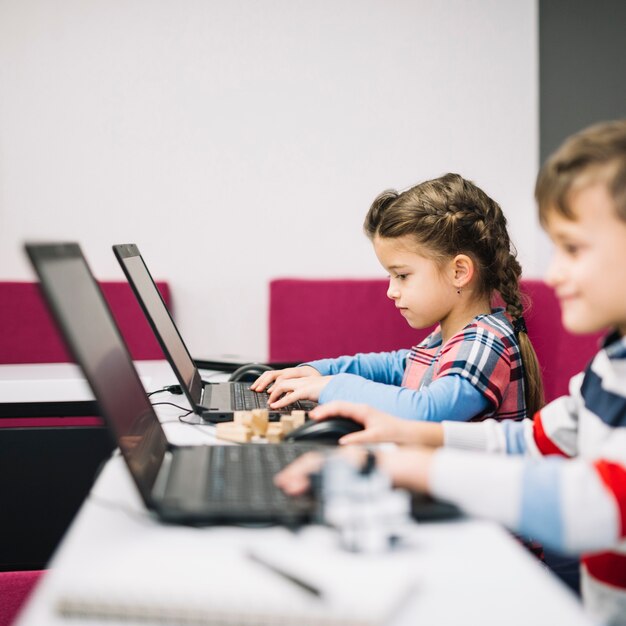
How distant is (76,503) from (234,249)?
44.5 inches

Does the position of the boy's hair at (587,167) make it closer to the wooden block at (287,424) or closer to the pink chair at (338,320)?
the wooden block at (287,424)

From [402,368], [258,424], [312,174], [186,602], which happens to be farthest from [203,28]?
[186,602]

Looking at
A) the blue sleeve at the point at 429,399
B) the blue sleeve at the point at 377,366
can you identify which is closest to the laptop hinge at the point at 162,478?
the blue sleeve at the point at 429,399

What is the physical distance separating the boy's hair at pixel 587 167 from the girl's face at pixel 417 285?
0.62 metres

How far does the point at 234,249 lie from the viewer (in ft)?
9.44

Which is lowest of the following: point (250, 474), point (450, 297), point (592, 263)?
point (450, 297)

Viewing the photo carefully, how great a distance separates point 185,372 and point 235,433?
45 cm

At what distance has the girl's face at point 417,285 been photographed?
1.52m

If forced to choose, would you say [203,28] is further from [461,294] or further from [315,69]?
[461,294]

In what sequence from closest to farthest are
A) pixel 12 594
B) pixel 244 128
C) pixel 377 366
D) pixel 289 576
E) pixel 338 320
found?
1. pixel 289 576
2. pixel 12 594
3. pixel 377 366
4. pixel 338 320
5. pixel 244 128

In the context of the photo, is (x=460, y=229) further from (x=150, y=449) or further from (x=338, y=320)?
(x=338, y=320)

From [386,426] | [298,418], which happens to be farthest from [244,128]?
[386,426]

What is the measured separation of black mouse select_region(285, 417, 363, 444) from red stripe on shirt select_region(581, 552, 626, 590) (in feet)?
1.13

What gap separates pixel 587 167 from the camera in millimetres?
856
